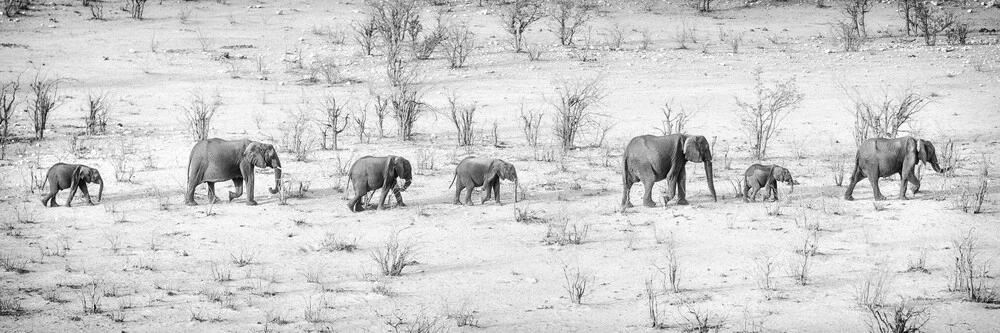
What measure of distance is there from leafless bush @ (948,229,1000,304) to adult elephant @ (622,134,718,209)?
3254 mm

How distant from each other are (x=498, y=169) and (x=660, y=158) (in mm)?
1997

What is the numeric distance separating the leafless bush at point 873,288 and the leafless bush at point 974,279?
0.57 meters

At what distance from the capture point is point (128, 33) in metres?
27.9

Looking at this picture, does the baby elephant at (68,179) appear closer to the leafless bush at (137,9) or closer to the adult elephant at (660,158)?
the adult elephant at (660,158)

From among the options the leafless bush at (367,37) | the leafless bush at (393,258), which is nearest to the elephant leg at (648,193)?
the leafless bush at (393,258)

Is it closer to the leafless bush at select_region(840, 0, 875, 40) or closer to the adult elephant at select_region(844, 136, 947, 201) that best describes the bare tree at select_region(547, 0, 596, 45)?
the leafless bush at select_region(840, 0, 875, 40)

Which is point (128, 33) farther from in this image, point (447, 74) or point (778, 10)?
point (778, 10)

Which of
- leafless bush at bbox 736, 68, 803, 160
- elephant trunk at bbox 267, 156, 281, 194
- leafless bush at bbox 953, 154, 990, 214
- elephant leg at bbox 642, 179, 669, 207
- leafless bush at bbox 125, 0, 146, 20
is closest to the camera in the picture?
leafless bush at bbox 953, 154, 990, 214

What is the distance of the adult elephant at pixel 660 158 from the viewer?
12344 millimetres

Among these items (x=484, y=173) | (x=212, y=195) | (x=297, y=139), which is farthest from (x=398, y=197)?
(x=297, y=139)

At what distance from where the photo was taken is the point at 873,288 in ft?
30.3

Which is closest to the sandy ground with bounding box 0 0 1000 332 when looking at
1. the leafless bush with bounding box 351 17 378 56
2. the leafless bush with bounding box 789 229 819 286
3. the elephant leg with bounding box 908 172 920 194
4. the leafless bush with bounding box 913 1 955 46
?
the leafless bush with bounding box 789 229 819 286

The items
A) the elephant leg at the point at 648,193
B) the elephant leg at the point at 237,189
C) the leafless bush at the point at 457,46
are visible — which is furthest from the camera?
the leafless bush at the point at 457,46

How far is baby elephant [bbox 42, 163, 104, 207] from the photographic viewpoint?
1234 centimetres
